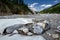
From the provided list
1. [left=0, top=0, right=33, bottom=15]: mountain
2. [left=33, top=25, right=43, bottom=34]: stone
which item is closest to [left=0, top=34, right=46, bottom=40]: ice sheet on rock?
[left=33, top=25, right=43, bottom=34]: stone

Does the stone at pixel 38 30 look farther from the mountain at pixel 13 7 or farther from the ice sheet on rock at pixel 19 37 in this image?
the mountain at pixel 13 7

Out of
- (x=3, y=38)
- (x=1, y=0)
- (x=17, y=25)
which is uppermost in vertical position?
(x=1, y=0)

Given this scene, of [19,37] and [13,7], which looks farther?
[13,7]

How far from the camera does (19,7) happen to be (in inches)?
224

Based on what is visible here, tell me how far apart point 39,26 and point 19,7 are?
4.09 meters

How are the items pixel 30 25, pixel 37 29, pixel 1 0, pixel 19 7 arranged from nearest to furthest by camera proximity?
pixel 37 29 → pixel 30 25 → pixel 1 0 → pixel 19 7

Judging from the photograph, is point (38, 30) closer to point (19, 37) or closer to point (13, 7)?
point (19, 37)

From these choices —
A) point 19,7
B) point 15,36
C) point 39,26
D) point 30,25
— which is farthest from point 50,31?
point 19,7

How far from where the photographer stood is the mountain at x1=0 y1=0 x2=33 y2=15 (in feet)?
16.5

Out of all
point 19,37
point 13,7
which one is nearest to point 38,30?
point 19,37

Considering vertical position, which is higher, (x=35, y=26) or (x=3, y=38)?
(x=35, y=26)

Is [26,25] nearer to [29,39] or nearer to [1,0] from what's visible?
[29,39]

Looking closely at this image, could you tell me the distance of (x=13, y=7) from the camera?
18.1ft

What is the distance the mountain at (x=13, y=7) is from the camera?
5.04m
